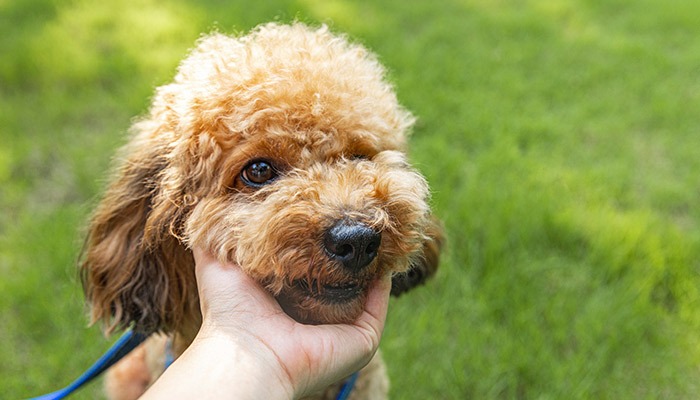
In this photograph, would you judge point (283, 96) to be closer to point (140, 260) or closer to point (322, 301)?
point (322, 301)

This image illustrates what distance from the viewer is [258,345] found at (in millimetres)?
1334

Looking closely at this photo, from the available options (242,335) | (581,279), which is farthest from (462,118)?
(242,335)

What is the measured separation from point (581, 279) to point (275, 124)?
6.77 feet

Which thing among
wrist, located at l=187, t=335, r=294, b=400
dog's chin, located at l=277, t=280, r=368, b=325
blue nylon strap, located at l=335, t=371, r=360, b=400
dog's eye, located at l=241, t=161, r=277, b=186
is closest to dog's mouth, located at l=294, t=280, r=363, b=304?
dog's chin, located at l=277, t=280, r=368, b=325

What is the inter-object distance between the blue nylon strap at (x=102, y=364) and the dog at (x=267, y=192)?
6 cm

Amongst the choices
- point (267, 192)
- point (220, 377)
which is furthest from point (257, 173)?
point (220, 377)

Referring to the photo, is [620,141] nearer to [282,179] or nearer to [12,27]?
[282,179]

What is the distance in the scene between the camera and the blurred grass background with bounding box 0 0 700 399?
2.50 metres

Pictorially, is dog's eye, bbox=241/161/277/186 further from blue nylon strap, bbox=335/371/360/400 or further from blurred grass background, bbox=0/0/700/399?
blurred grass background, bbox=0/0/700/399

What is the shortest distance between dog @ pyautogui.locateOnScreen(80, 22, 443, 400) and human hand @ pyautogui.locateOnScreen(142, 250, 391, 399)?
0.05 meters

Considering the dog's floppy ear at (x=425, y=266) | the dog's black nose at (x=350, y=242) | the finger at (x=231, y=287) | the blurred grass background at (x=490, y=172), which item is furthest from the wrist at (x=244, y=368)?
the blurred grass background at (x=490, y=172)

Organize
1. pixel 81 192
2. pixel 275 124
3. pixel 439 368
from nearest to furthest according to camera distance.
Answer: pixel 275 124 → pixel 439 368 → pixel 81 192

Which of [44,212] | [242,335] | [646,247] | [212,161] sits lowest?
[44,212]

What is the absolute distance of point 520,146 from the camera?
394cm
